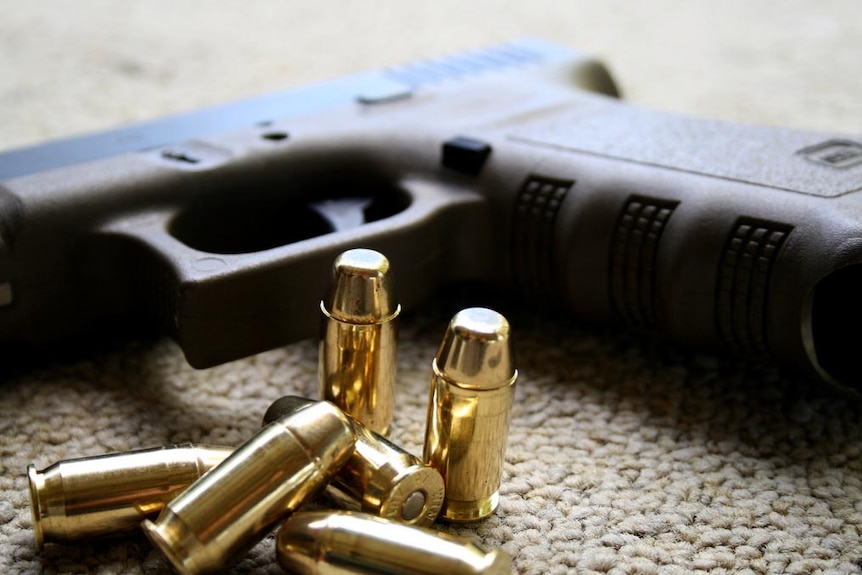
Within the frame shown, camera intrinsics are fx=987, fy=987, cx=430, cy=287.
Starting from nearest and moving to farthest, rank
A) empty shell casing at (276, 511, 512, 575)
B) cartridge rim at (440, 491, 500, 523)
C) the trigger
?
empty shell casing at (276, 511, 512, 575) < cartridge rim at (440, 491, 500, 523) < the trigger

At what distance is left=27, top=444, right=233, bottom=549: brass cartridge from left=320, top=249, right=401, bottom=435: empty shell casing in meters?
0.14

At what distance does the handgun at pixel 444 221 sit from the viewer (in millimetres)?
838

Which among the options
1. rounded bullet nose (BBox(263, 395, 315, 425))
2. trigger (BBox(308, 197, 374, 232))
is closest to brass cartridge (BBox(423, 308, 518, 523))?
rounded bullet nose (BBox(263, 395, 315, 425))

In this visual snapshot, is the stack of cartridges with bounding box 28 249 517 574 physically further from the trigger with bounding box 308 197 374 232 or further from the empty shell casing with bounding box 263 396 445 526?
the trigger with bounding box 308 197 374 232

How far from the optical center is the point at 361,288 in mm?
792

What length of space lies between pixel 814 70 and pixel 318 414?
1296mm

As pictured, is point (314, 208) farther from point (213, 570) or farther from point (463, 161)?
point (213, 570)

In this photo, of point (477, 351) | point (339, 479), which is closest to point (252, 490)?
point (339, 479)

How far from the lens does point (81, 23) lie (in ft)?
5.67

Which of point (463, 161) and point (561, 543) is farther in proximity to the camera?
point (463, 161)

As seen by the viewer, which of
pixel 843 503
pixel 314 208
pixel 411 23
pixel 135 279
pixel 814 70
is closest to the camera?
pixel 843 503

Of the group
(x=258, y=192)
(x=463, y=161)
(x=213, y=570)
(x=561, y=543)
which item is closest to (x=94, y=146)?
(x=258, y=192)

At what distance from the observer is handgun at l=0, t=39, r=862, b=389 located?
2.75ft

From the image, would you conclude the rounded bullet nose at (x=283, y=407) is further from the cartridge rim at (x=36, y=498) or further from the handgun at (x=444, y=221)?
the cartridge rim at (x=36, y=498)
